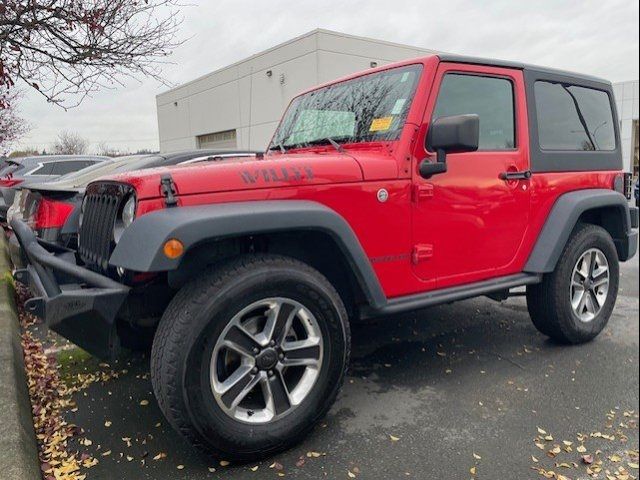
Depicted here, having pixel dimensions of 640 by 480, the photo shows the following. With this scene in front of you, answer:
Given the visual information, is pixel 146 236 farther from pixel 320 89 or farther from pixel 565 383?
pixel 565 383


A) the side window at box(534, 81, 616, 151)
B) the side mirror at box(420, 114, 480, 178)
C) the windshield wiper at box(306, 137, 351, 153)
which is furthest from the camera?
the side window at box(534, 81, 616, 151)

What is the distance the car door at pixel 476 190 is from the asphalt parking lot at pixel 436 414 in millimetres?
757

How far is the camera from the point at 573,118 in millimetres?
3914

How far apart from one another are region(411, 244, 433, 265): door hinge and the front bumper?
166 centimetres

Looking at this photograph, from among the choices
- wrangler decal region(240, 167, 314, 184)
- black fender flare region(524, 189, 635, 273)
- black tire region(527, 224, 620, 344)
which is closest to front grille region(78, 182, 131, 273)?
wrangler decal region(240, 167, 314, 184)

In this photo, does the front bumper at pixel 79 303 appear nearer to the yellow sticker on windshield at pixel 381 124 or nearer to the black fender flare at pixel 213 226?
the black fender flare at pixel 213 226

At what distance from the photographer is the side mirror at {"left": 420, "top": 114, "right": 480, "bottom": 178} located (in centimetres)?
266

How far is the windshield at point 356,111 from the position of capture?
308 cm

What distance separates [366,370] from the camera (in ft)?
11.7

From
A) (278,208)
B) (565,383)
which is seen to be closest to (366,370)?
(565,383)

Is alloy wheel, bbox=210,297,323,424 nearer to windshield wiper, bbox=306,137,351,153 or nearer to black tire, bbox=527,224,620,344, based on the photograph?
windshield wiper, bbox=306,137,351,153

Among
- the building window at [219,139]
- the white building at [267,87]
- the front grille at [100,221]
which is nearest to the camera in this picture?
the front grille at [100,221]

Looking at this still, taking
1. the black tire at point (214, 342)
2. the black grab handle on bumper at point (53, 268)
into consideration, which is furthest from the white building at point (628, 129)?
the black grab handle on bumper at point (53, 268)

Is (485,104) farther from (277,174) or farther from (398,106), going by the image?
(277,174)
